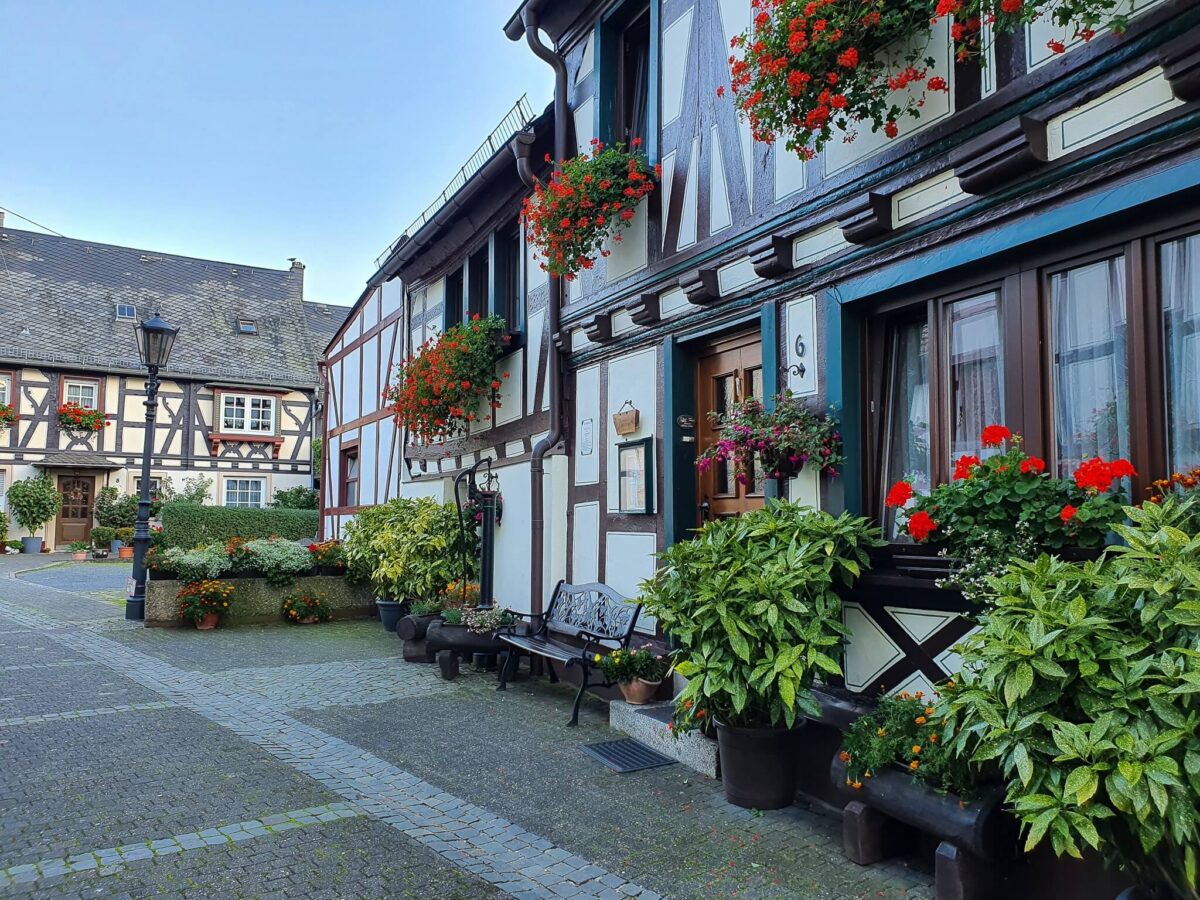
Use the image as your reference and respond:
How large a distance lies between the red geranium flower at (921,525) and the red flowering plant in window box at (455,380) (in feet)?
18.6

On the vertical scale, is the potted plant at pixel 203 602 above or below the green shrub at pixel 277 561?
below

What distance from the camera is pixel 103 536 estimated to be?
23453mm

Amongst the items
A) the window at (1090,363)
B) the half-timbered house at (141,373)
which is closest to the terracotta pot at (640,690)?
the window at (1090,363)

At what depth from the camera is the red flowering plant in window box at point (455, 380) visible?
8.94 metres

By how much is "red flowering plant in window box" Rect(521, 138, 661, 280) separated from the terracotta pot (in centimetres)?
298

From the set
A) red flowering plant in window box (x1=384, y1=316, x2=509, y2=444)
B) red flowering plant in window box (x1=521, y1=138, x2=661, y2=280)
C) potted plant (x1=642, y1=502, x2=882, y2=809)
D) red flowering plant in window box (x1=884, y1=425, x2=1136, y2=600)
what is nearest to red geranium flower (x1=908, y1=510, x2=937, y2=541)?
red flowering plant in window box (x1=884, y1=425, x2=1136, y2=600)

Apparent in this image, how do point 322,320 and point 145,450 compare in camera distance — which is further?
point 322,320

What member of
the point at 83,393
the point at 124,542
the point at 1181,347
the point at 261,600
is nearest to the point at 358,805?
the point at 1181,347

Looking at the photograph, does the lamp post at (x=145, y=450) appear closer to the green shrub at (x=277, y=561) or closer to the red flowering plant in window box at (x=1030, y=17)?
the green shrub at (x=277, y=561)

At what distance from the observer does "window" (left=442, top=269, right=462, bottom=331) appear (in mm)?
10703

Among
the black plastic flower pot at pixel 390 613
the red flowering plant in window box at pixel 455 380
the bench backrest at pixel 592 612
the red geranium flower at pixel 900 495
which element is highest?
the red flowering plant in window box at pixel 455 380

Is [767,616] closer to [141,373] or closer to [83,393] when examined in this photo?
[141,373]

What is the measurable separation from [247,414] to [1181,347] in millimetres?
28230

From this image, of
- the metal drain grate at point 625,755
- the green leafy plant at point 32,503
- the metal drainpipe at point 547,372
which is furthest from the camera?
the green leafy plant at point 32,503
